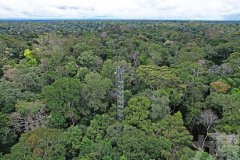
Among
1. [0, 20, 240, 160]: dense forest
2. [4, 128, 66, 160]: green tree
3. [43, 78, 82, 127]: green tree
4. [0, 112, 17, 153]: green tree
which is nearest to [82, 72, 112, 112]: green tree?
[0, 20, 240, 160]: dense forest

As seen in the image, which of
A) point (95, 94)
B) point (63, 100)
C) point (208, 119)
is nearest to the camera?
point (208, 119)

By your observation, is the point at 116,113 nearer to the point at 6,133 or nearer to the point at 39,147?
the point at 39,147

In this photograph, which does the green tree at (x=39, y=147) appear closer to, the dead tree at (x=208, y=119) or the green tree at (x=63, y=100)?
the green tree at (x=63, y=100)

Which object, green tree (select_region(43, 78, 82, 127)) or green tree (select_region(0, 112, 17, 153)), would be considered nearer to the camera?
green tree (select_region(0, 112, 17, 153))

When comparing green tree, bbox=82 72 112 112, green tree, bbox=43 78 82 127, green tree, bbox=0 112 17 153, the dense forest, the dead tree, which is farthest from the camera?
green tree, bbox=82 72 112 112

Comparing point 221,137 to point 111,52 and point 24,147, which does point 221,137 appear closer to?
point 24,147

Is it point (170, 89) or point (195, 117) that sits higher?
point (170, 89)

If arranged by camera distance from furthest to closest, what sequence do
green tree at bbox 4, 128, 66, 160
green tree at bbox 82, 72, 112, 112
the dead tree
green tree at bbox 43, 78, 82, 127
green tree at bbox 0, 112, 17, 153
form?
1. green tree at bbox 82, 72, 112, 112
2. green tree at bbox 43, 78, 82, 127
3. the dead tree
4. green tree at bbox 0, 112, 17, 153
5. green tree at bbox 4, 128, 66, 160

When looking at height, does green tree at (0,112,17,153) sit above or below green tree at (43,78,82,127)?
below

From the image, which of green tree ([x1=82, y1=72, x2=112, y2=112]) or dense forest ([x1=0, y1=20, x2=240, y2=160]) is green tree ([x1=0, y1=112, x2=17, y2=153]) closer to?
dense forest ([x1=0, y1=20, x2=240, y2=160])

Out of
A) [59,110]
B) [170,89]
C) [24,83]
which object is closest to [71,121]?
[59,110]

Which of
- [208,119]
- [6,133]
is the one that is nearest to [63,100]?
[6,133]
